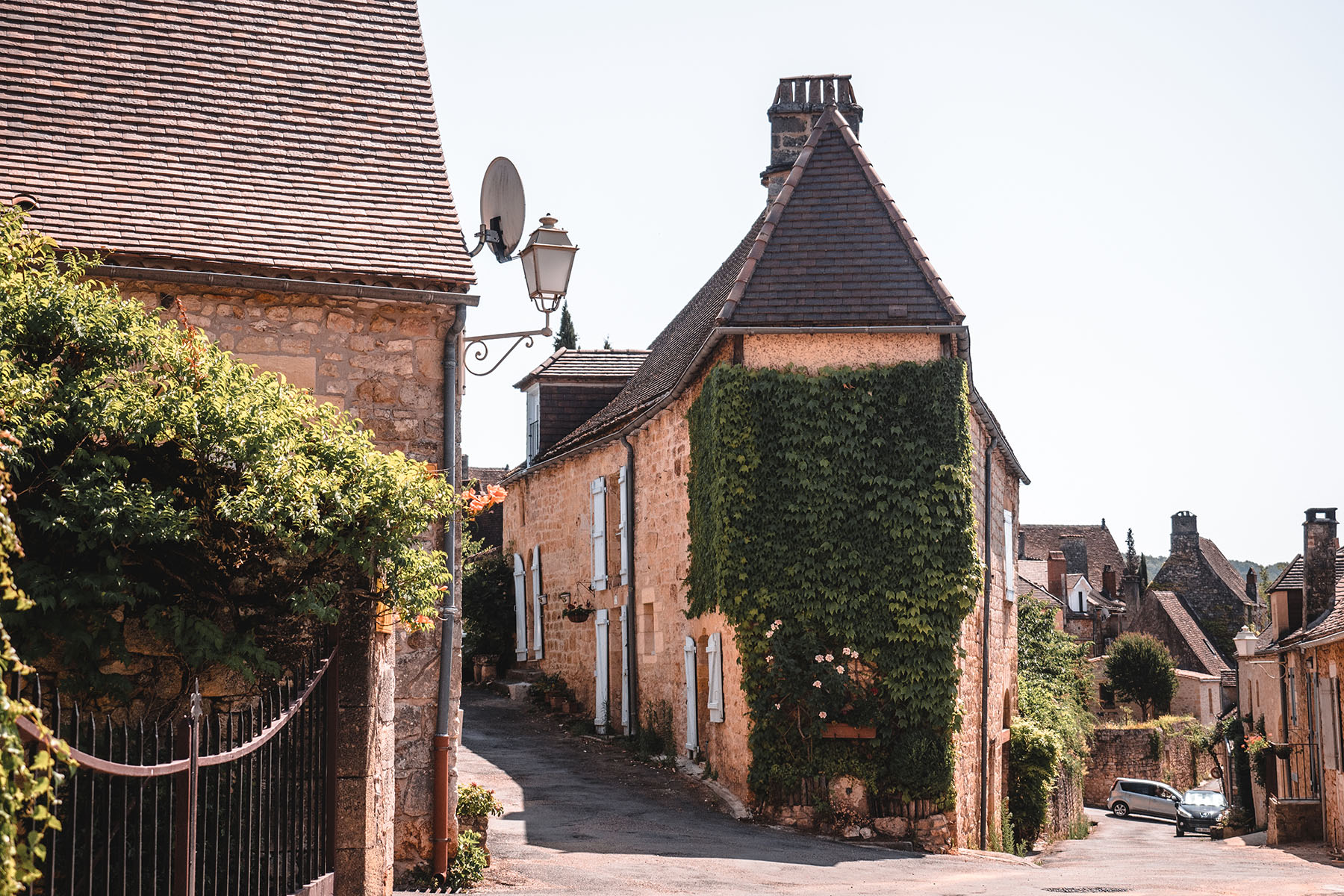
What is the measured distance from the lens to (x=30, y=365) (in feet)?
17.3

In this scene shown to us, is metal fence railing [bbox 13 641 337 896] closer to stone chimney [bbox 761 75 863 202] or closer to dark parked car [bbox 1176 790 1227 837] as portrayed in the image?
stone chimney [bbox 761 75 863 202]

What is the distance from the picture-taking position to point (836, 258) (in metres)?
15.0

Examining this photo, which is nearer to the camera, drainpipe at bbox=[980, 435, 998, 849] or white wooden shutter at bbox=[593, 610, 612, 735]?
drainpipe at bbox=[980, 435, 998, 849]

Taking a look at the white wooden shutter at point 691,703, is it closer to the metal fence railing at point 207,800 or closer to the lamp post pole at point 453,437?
the lamp post pole at point 453,437

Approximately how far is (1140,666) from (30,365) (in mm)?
43847

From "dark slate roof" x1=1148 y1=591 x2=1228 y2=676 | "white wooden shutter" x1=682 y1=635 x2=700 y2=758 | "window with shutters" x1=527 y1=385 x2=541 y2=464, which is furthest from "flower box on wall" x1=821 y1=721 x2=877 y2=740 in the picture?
"dark slate roof" x1=1148 y1=591 x2=1228 y2=676

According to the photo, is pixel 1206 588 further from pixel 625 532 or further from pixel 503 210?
pixel 503 210

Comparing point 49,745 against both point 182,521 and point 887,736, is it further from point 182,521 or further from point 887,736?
point 887,736

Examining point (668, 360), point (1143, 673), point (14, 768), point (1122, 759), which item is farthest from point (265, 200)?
point (1143, 673)

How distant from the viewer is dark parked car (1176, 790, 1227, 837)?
31.0m

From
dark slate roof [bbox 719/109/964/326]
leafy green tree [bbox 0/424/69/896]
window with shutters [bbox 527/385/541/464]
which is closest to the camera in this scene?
leafy green tree [bbox 0/424/69/896]

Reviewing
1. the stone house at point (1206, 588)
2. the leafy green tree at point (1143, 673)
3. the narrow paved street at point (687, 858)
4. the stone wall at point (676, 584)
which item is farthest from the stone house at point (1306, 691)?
the stone house at point (1206, 588)

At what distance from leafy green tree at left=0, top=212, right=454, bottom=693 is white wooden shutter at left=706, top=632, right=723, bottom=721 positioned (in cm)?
923

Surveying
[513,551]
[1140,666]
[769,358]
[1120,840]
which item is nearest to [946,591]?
[769,358]
